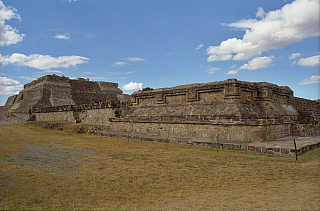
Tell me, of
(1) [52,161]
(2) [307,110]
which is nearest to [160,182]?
(1) [52,161]

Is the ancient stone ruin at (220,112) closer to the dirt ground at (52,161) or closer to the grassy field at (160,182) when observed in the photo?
the grassy field at (160,182)

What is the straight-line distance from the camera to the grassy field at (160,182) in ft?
10.7

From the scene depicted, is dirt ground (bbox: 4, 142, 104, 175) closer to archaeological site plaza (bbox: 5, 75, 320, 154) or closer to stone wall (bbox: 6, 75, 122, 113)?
archaeological site plaza (bbox: 5, 75, 320, 154)

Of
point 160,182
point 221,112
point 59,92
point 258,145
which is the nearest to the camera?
point 160,182

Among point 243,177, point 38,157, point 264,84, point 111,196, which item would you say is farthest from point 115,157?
point 264,84

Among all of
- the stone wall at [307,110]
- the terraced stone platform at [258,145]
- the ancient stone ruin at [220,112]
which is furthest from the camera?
the stone wall at [307,110]

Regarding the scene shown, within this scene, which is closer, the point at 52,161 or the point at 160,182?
the point at 160,182

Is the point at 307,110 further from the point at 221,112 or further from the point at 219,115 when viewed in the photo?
the point at 219,115

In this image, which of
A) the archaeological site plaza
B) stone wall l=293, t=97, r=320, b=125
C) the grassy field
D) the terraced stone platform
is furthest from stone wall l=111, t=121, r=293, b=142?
stone wall l=293, t=97, r=320, b=125

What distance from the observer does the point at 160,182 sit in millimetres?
4250

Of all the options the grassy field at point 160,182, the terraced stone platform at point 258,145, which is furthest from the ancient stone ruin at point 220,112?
the grassy field at point 160,182

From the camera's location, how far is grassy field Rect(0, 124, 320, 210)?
327 centimetres

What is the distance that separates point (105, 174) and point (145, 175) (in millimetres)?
809

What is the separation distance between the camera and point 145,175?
4.67 m
